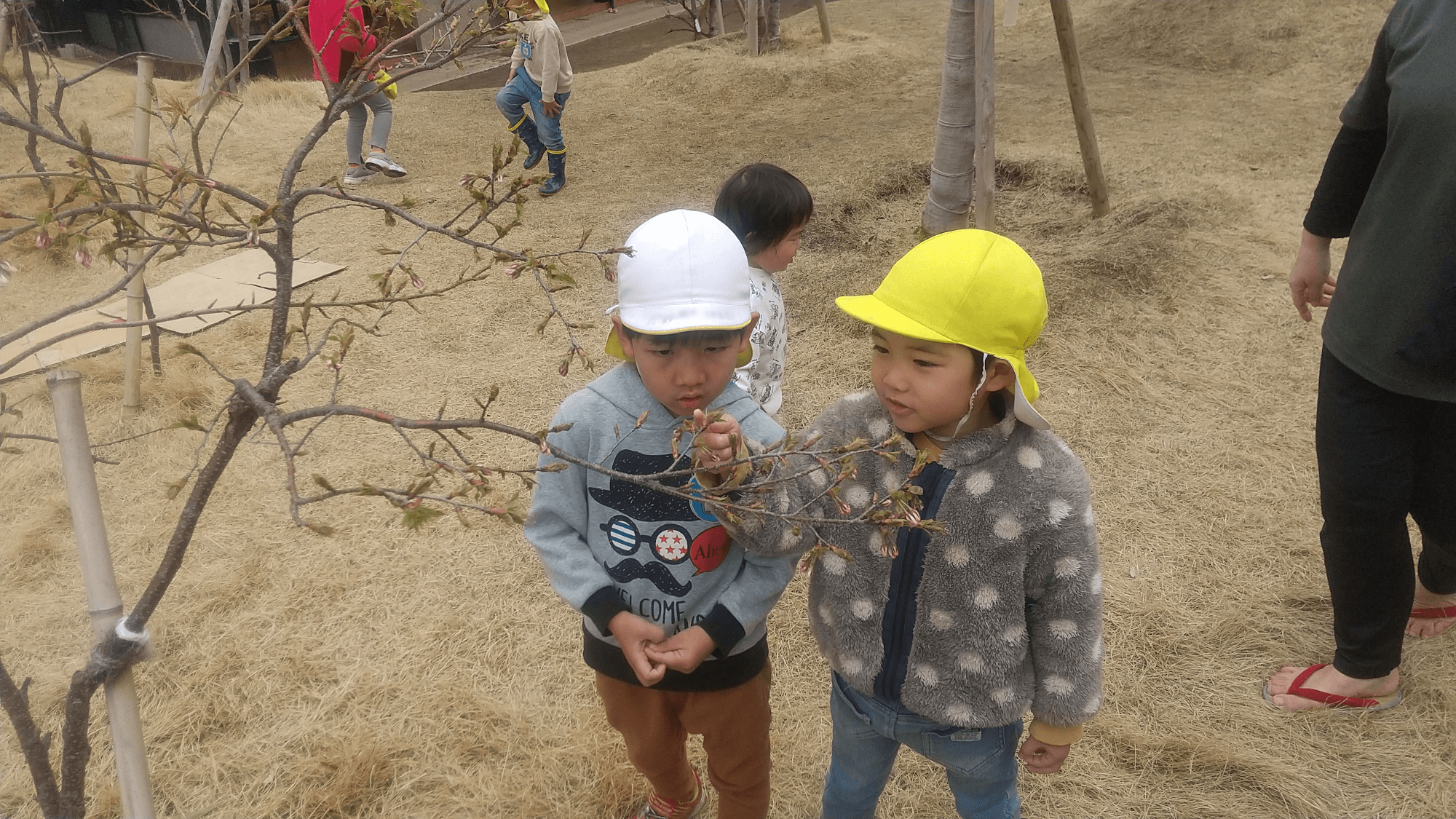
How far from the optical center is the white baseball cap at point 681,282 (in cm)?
144

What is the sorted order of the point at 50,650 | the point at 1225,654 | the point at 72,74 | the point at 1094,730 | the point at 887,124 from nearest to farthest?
the point at 1094,730, the point at 1225,654, the point at 50,650, the point at 887,124, the point at 72,74

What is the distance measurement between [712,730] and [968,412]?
2.52 ft

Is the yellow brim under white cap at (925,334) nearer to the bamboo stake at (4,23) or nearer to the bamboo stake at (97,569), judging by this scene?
the bamboo stake at (97,569)

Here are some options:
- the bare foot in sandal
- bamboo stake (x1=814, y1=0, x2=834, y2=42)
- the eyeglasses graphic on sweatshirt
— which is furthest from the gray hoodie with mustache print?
bamboo stake (x1=814, y1=0, x2=834, y2=42)

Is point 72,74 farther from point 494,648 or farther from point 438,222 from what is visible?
point 494,648

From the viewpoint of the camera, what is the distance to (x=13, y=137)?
745 cm

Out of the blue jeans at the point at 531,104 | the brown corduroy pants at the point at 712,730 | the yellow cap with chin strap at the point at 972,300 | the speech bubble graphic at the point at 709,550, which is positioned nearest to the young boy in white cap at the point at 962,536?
the yellow cap with chin strap at the point at 972,300

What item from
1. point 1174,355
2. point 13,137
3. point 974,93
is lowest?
point 1174,355

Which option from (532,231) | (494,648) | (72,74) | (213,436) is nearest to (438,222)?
(532,231)

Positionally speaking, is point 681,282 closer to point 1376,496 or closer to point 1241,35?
point 1376,496

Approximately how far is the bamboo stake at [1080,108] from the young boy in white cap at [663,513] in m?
3.65

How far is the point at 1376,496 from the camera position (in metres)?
2.04

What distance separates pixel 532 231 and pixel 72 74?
679cm

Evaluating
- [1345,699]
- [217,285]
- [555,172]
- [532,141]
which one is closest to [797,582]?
[1345,699]
